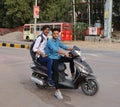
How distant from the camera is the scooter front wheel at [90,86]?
303 inches

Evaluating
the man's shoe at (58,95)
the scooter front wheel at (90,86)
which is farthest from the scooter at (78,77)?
the man's shoe at (58,95)

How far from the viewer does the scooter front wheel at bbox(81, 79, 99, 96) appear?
7.70 m

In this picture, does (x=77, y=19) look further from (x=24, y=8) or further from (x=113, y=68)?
(x=113, y=68)

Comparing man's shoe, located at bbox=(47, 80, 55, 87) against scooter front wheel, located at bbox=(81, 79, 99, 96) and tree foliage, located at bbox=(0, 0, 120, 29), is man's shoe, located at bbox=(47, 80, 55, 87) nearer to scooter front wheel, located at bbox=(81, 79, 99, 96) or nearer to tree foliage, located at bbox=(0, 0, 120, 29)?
scooter front wheel, located at bbox=(81, 79, 99, 96)

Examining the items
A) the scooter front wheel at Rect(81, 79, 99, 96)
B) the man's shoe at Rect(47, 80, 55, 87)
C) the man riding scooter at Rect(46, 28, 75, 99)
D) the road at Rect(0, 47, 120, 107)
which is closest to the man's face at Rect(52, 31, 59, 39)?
the man riding scooter at Rect(46, 28, 75, 99)

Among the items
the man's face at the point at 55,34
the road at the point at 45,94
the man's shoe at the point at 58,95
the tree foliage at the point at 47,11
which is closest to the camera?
the road at the point at 45,94

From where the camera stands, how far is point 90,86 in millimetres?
7746

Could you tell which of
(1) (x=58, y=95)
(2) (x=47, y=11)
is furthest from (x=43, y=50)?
(2) (x=47, y=11)

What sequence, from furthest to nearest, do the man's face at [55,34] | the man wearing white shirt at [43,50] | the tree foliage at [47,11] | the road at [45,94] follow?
1. the tree foliage at [47,11]
2. the man wearing white shirt at [43,50]
3. the man's face at [55,34]
4. the road at [45,94]

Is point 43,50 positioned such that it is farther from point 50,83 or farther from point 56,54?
point 50,83

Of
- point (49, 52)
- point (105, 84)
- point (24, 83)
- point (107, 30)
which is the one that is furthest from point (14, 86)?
point (107, 30)

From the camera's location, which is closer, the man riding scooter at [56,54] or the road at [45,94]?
the road at [45,94]

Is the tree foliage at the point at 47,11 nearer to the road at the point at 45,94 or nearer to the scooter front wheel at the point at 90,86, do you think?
the road at the point at 45,94

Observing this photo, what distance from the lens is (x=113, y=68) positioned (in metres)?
12.4
